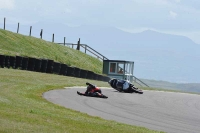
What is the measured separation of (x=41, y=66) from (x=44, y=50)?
21.2m

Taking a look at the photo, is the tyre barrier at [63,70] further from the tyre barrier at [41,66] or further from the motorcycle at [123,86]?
the motorcycle at [123,86]

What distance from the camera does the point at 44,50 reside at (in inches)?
2653

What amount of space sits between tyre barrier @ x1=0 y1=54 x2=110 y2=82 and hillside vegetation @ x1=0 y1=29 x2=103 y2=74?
21.4ft

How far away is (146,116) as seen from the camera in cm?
2286

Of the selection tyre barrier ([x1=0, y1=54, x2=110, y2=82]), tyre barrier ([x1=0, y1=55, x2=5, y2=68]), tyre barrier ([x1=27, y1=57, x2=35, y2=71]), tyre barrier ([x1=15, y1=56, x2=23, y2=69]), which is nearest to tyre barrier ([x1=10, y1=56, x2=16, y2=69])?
tyre barrier ([x1=0, y1=54, x2=110, y2=82])

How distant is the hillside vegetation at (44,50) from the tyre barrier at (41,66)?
6.51 m

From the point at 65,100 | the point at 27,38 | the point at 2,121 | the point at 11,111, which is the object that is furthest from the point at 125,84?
the point at 27,38

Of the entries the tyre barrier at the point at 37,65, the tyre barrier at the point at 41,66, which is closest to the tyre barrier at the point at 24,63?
the tyre barrier at the point at 41,66

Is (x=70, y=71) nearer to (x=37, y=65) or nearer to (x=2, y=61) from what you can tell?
(x=37, y=65)

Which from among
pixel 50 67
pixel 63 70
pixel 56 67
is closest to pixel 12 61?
pixel 50 67

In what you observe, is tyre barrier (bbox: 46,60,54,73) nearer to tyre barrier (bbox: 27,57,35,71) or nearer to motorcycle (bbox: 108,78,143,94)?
tyre barrier (bbox: 27,57,35,71)

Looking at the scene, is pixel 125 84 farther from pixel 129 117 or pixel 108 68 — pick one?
pixel 108 68

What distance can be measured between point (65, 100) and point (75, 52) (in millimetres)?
52416

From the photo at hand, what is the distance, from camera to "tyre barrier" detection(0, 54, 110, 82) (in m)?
42.0
